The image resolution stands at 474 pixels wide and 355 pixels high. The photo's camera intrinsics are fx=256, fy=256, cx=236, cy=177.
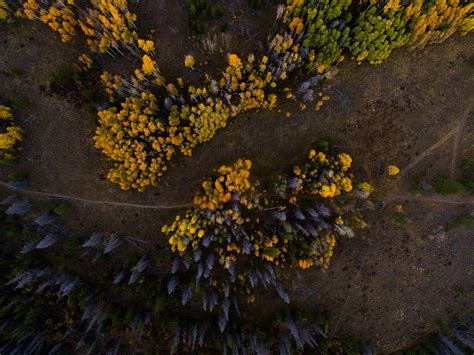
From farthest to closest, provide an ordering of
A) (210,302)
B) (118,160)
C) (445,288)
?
(445,288) < (210,302) < (118,160)

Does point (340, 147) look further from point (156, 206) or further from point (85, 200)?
point (85, 200)

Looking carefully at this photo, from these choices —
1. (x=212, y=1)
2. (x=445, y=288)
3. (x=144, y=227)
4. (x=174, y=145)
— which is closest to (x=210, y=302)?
(x=144, y=227)

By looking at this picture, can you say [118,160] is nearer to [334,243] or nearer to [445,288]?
[334,243]

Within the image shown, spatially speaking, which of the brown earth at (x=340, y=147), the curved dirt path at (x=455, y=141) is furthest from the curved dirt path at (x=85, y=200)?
the curved dirt path at (x=455, y=141)

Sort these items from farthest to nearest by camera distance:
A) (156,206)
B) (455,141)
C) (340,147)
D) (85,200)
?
(455,141), (156,206), (340,147), (85,200)

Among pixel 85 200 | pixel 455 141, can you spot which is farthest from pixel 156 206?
pixel 455 141

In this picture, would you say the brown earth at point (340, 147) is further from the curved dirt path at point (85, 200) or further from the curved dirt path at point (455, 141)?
the curved dirt path at point (85, 200)

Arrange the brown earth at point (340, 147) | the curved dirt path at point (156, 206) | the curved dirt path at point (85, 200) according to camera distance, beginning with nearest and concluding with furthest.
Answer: the brown earth at point (340, 147) < the curved dirt path at point (85, 200) < the curved dirt path at point (156, 206)

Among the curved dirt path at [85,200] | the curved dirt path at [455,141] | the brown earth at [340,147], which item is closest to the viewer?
the brown earth at [340,147]
